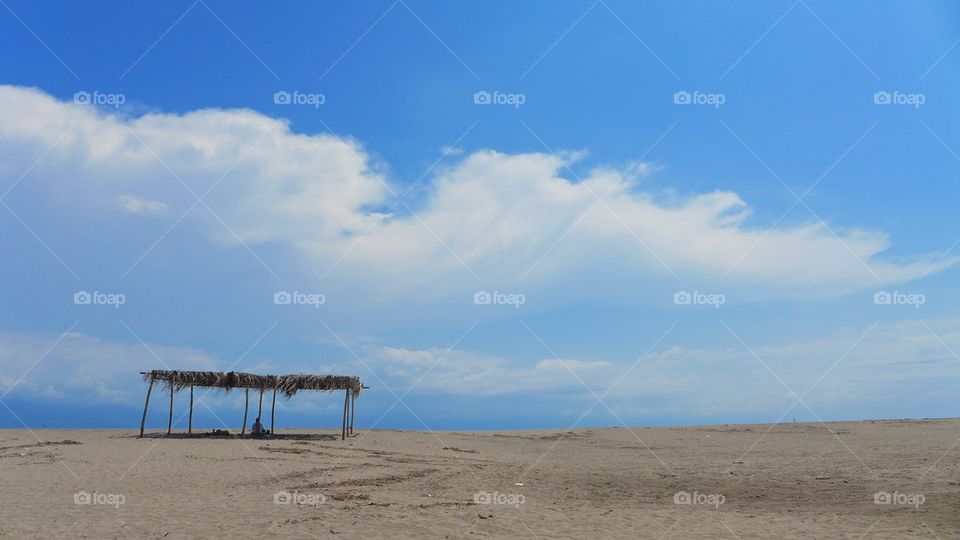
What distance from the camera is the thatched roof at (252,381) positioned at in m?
28.7

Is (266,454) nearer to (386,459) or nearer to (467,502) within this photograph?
(386,459)

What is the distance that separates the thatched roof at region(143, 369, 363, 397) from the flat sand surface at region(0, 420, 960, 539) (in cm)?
287

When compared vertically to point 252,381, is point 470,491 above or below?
below

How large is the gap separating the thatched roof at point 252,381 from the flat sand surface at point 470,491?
287 cm

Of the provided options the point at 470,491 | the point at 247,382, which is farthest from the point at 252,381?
the point at 470,491

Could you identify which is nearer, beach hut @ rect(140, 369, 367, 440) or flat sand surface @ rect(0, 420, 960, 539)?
flat sand surface @ rect(0, 420, 960, 539)

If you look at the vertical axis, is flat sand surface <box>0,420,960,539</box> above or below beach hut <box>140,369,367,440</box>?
below

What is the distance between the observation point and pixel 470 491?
14812 millimetres

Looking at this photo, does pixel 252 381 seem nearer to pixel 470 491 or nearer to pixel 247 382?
pixel 247 382

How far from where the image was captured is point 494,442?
33.6m

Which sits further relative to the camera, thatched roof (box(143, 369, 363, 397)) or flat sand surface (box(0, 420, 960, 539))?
thatched roof (box(143, 369, 363, 397))

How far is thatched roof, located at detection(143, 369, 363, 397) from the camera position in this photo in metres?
28.7

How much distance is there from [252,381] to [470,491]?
17427 millimetres

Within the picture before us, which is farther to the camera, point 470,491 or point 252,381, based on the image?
point 252,381
